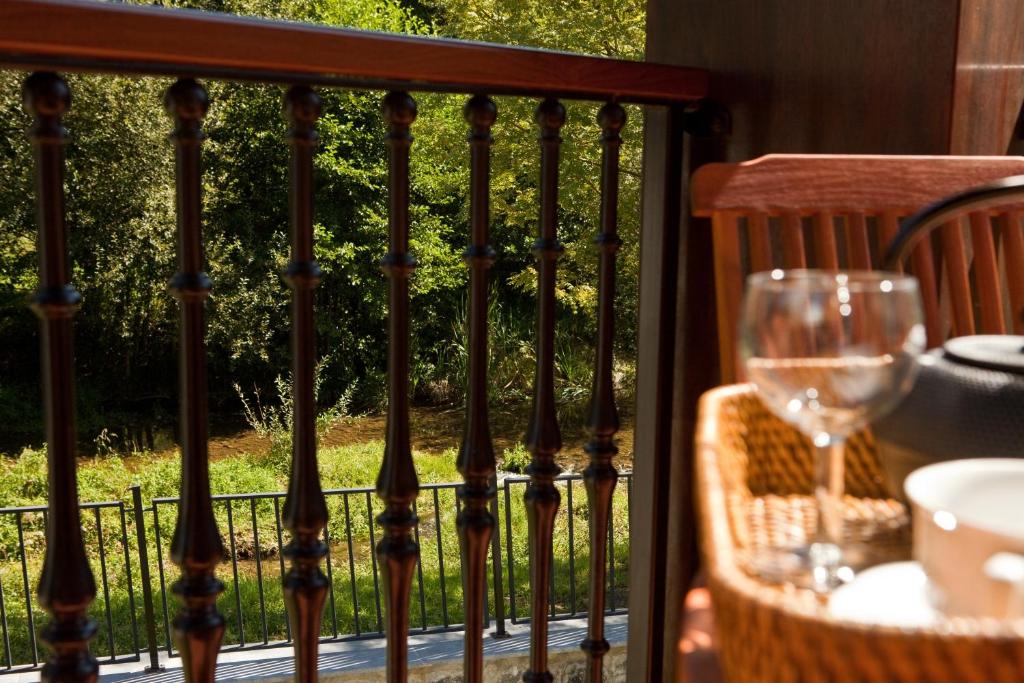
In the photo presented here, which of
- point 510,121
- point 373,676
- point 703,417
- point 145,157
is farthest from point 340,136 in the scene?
point 703,417

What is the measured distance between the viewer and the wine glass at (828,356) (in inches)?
20.1

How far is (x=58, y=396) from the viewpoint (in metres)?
0.96

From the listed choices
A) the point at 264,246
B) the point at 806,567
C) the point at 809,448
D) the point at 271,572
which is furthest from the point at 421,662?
the point at 264,246

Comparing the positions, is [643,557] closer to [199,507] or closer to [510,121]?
[199,507]

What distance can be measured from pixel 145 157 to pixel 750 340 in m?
12.9

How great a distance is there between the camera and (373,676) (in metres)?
6.61

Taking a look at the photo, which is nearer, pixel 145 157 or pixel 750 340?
pixel 750 340

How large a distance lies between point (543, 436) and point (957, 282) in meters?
0.53

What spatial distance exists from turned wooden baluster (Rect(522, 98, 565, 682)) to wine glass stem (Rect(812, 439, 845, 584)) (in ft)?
2.45

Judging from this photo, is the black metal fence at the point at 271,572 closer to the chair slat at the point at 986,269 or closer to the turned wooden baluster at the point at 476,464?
the turned wooden baluster at the point at 476,464

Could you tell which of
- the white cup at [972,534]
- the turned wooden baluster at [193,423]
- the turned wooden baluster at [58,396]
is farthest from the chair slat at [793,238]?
the turned wooden baluster at [58,396]

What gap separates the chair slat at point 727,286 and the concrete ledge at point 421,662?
18.4 feet

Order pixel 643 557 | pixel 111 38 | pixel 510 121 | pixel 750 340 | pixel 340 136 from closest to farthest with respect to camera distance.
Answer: pixel 750 340
pixel 111 38
pixel 643 557
pixel 510 121
pixel 340 136

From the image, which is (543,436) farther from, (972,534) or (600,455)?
(972,534)
